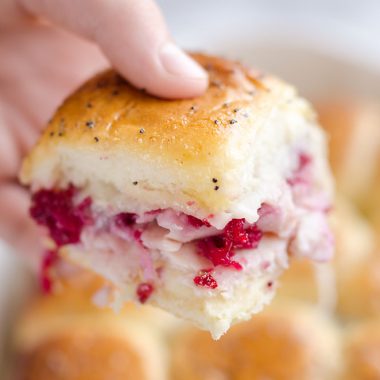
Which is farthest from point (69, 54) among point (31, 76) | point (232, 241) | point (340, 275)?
point (340, 275)

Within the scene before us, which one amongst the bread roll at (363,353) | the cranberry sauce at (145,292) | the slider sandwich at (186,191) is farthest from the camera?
the bread roll at (363,353)

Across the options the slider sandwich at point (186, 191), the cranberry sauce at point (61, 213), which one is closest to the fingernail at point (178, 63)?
the slider sandwich at point (186, 191)

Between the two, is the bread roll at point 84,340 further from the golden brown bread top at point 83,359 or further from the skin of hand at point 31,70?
the skin of hand at point 31,70

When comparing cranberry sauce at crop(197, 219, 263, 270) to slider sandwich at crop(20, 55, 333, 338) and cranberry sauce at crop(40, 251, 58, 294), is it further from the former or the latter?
cranberry sauce at crop(40, 251, 58, 294)

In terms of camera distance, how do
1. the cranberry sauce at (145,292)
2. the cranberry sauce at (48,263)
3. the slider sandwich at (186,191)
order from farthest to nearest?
the cranberry sauce at (48,263)
the cranberry sauce at (145,292)
the slider sandwich at (186,191)

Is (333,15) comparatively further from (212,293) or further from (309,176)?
(212,293)

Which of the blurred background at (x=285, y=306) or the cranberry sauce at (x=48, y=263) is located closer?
the cranberry sauce at (x=48, y=263)

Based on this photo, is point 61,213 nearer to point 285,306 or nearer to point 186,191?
point 186,191
